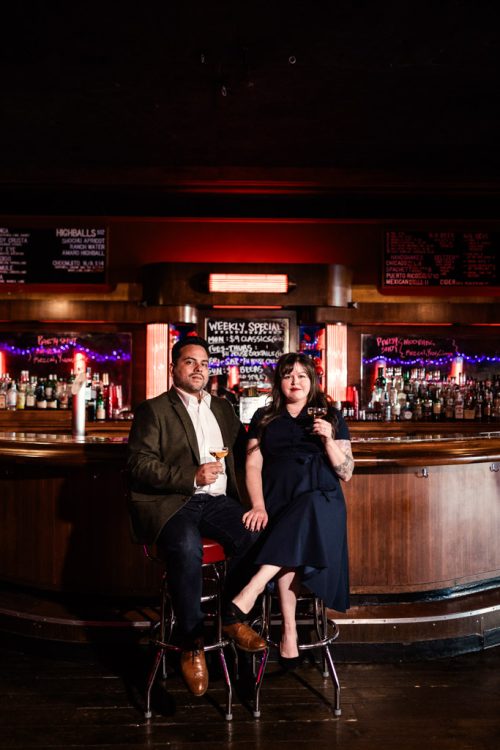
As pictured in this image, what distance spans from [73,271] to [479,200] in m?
4.09

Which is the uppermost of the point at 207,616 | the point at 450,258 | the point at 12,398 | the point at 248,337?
the point at 450,258

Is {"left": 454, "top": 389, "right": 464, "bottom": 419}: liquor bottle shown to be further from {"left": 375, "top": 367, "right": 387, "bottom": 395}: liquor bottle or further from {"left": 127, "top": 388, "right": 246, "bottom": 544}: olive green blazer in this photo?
{"left": 127, "top": 388, "right": 246, "bottom": 544}: olive green blazer

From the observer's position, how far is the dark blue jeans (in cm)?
271

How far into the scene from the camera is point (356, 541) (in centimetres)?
375

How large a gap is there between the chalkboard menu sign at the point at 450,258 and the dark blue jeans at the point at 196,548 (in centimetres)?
416

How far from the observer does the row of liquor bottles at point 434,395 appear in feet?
21.5

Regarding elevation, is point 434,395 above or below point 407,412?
above

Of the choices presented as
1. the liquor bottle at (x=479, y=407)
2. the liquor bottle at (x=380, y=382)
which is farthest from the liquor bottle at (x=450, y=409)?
the liquor bottle at (x=380, y=382)

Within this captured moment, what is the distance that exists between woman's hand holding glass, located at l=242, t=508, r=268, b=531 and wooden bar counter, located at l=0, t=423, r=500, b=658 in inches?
33.6

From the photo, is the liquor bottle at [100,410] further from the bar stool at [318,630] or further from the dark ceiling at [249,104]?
the bar stool at [318,630]

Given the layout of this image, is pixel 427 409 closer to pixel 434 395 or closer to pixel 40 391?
pixel 434 395

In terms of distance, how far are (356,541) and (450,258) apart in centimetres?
375

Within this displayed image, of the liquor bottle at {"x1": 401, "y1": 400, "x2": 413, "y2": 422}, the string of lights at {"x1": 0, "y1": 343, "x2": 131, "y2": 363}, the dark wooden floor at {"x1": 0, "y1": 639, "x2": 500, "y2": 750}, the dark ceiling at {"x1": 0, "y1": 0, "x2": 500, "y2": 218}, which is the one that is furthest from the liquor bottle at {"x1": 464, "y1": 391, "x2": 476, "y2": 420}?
the string of lights at {"x1": 0, "y1": 343, "x2": 131, "y2": 363}

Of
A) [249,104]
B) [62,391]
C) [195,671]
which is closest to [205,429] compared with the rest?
[195,671]
